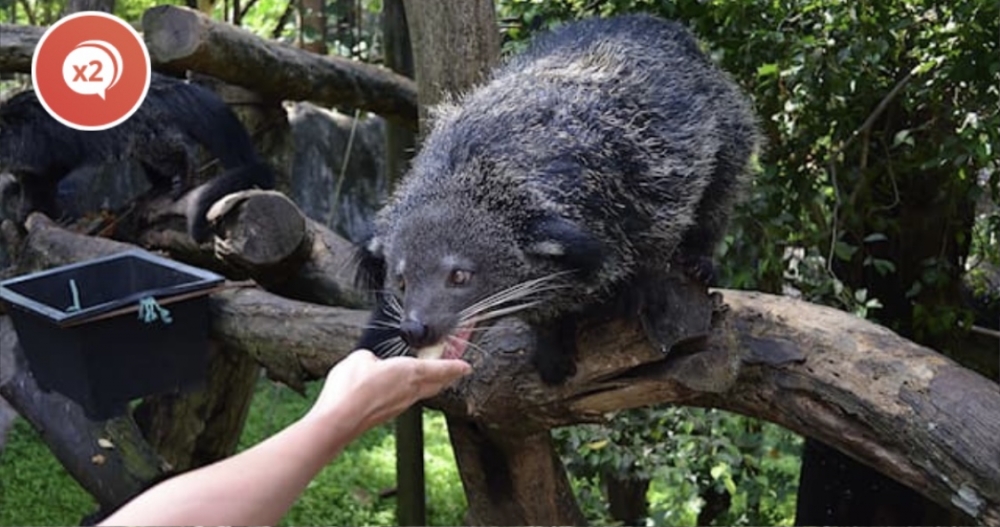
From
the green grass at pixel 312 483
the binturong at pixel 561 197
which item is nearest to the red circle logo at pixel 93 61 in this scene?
the binturong at pixel 561 197

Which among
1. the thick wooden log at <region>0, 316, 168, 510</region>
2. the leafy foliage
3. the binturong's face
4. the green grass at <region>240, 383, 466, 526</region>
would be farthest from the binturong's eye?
the green grass at <region>240, 383, 466, 526</region>

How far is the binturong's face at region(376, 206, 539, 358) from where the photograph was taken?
2.17 meters

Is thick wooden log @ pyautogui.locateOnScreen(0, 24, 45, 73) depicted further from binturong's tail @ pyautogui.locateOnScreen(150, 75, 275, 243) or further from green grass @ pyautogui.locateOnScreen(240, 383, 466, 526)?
green grass @ pyautogui.locateOnScreen(240, 383, 466, 526)

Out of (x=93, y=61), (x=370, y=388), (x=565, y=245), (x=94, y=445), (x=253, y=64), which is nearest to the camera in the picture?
(x=370, y=388)

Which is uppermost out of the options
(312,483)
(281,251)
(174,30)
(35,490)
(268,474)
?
(174,30)

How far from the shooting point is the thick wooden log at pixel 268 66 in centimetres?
351

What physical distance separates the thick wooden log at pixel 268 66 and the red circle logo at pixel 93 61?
0.37 feet

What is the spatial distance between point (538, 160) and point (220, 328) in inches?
49.8

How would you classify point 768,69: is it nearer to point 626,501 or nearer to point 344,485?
point 626,501

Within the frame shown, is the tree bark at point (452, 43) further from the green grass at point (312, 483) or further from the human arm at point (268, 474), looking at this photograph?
the green grass at point (312, 483)

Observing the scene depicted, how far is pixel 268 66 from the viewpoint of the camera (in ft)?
12.5

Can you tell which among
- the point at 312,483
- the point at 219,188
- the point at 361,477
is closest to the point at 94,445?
the point at 219,188

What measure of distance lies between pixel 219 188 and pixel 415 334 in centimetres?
191

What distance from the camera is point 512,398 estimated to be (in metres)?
2.44
